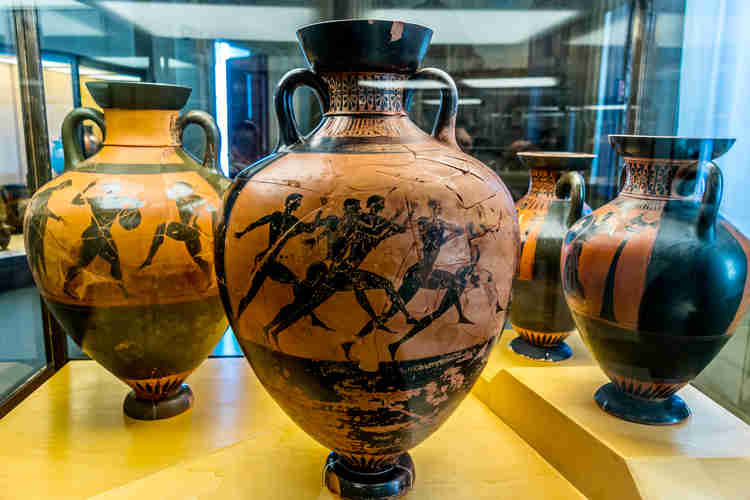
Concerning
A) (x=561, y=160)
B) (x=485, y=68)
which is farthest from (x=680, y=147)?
(x=485, y=68)

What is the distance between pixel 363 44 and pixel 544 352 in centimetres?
107

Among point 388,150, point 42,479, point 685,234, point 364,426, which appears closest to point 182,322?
point 42,479

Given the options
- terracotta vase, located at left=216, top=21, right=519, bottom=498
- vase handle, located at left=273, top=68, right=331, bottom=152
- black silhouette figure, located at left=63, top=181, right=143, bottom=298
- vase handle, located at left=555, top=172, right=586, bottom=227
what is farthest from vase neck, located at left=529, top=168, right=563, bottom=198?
black silhouette figure, located at left=63, top=181, right=143, bottom=298

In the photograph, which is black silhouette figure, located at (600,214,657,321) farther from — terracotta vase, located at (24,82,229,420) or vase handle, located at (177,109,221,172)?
vase handle, located at (177,109,221,172)

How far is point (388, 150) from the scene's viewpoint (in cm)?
79

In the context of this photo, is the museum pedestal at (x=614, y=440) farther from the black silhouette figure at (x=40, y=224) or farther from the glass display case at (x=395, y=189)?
the black silhouette figure at (x=40, y=224)

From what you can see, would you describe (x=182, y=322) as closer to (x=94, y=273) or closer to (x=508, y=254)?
(x=94, y=273)

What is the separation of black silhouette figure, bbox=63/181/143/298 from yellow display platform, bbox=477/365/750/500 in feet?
2.96

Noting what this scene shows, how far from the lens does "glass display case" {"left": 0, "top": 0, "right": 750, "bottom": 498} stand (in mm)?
747

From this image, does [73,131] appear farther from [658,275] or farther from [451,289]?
[658,275]

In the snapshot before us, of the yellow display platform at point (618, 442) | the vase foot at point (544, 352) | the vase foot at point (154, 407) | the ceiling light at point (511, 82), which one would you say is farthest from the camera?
the ceiling light at point (511, 82)

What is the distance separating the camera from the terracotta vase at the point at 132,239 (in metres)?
1.06

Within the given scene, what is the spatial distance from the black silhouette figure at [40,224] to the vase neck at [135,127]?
0.43ft

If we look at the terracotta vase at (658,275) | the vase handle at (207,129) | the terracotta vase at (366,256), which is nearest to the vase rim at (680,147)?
the terracotta vase at (658,275)
